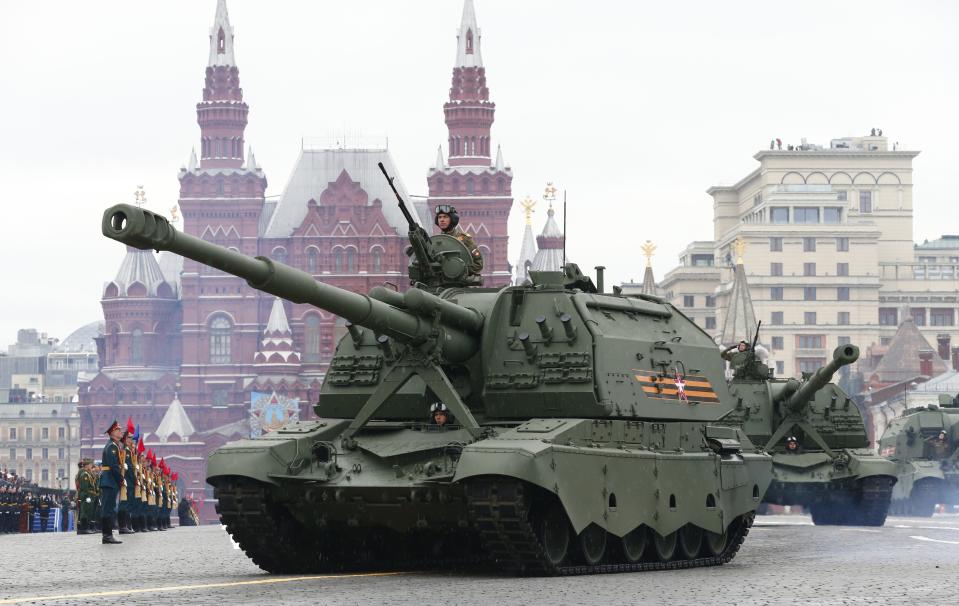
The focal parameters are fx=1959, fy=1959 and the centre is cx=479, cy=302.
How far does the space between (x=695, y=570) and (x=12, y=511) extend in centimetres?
2270

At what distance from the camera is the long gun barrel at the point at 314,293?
13789mm

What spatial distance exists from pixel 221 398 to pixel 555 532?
408 ft

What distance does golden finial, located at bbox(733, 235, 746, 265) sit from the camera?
154363mm

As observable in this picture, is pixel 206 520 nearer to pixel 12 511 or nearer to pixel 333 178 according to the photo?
pixel 333 178

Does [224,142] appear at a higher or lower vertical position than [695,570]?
higher

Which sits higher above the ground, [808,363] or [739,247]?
[739,247]

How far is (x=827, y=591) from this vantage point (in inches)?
573

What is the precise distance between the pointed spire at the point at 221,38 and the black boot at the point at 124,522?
108638 millimetres

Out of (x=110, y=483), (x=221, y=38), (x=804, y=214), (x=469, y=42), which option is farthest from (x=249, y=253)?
(x=110, y=483)

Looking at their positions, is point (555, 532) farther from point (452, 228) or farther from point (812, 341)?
point (812, 341)

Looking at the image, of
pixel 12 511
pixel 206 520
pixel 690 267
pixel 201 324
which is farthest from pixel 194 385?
pixel 12 511

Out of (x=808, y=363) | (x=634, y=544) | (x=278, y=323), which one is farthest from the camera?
(x=808, y=363)

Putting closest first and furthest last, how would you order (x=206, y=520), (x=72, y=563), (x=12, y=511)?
(x=72, y=563), (x=12, y=511), (x=206, y=520)

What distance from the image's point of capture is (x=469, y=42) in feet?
449
